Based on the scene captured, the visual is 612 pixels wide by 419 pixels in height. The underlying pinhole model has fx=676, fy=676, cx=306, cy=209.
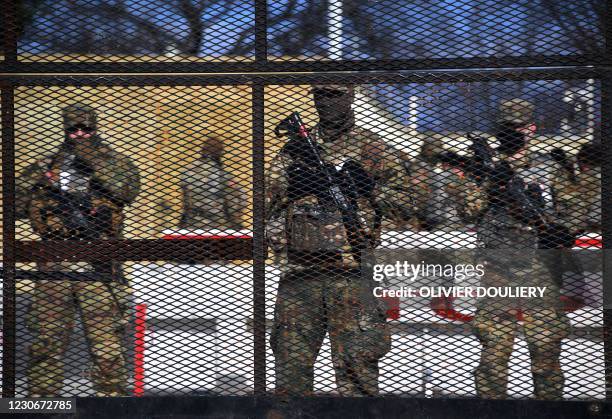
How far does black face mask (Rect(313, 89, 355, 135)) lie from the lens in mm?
2428

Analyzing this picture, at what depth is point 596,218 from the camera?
7.87 feet

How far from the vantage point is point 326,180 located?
2.51 metres

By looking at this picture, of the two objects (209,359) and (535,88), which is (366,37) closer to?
(535,88)

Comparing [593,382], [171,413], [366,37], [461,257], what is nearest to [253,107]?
[366,37]

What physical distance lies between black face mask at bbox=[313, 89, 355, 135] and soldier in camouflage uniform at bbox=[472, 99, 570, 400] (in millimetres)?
543

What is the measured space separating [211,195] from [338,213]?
469mm

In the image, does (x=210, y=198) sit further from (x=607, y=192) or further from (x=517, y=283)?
(x=607, y=192)

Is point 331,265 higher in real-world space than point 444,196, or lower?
lower

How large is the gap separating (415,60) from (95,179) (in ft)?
4.14

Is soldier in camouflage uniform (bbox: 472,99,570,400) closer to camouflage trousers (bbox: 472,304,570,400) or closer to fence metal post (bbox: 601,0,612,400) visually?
camouflage trousers (bbox: 472,304,570,400)

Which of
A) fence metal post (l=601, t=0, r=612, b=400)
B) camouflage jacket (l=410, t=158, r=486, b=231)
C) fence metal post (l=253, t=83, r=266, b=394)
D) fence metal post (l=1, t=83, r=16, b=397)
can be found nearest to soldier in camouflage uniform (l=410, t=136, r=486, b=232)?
camouflage jacket (l=410, t=158, r=486, b=231)

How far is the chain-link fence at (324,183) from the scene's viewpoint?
2.40 metres

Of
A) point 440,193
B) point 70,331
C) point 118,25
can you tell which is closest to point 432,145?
point 440,193

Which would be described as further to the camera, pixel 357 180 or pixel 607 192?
pixel 357 180
